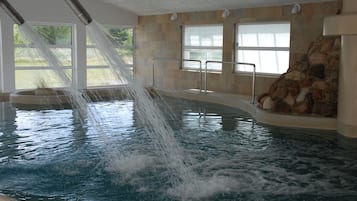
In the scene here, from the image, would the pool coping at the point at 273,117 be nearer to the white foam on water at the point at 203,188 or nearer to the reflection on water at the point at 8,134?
the white foam on water at the point at 203,188

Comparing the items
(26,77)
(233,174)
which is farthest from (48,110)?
(233,174)

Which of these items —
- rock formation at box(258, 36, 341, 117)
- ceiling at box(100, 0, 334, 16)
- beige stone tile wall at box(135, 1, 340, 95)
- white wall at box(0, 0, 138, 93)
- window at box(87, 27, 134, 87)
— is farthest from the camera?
window at box(87, 27, 134, 87)

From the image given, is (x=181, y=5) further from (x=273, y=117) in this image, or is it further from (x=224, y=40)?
(x=273, y=117)

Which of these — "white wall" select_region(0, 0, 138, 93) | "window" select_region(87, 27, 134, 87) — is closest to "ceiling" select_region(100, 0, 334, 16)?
"white wall" select_region(0, 0, 138, 93)

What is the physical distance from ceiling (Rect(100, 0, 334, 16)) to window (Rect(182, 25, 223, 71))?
0.57 m

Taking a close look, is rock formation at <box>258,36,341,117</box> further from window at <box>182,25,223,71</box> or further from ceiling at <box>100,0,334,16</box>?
window at <box>182,25,223,71</box>

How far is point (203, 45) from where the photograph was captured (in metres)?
11.4

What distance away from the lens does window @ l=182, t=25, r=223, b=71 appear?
11.0m

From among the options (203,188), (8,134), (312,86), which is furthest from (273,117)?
(8,134)

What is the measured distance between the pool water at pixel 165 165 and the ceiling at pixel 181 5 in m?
3.06

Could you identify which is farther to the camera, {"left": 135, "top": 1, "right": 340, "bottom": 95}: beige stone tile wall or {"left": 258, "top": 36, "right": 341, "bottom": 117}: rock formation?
{"left": 135, "top": 1, "right": 340, "bottom": 95}: beige stone tile wall

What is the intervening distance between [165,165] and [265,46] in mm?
5884

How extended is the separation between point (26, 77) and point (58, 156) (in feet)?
22.6

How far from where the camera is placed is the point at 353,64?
6.23 meters
